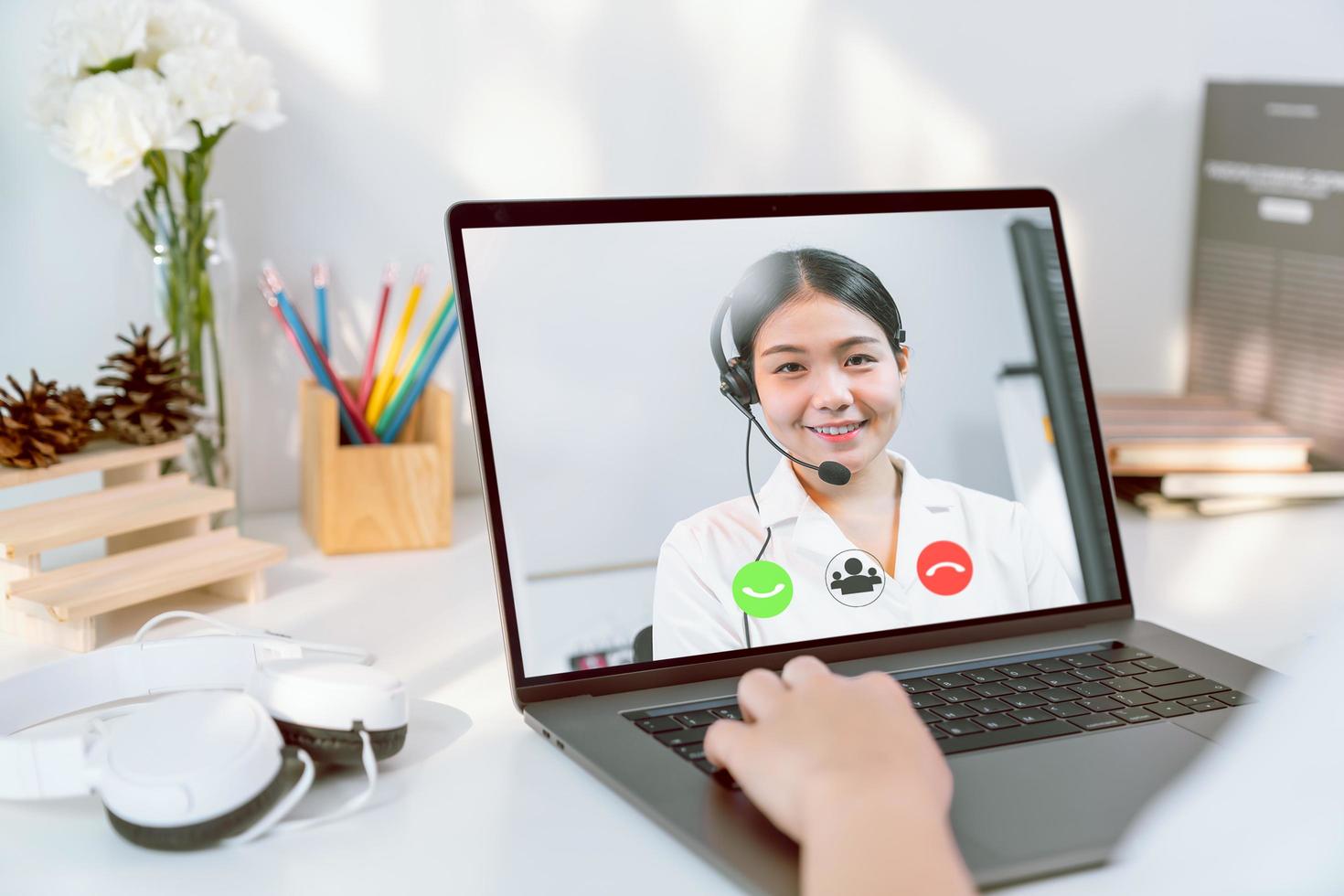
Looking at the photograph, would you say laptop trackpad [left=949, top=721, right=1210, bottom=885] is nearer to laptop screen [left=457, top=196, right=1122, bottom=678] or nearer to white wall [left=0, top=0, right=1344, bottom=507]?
laptop screen [left=457, top=196, right=1122, bottom=678]

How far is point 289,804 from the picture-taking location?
52cm

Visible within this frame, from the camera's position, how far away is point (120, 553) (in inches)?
33.3

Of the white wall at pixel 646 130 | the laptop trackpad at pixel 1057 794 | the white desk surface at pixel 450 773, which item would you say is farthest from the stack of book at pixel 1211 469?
the laptop trackpad at pixel 1057 794

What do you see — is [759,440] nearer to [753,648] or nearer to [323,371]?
[753,648]

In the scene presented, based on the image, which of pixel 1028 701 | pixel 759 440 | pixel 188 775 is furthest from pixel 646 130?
pixel 188 775

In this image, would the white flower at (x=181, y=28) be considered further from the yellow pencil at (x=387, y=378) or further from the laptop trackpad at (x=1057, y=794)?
the laptop trackpad at (x=1057, y=794)

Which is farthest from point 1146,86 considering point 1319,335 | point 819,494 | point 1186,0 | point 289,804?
point 289,804

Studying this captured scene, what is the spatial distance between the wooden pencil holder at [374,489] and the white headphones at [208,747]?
338 millimetres

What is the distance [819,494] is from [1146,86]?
86cm

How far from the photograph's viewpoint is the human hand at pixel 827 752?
0.46 metres

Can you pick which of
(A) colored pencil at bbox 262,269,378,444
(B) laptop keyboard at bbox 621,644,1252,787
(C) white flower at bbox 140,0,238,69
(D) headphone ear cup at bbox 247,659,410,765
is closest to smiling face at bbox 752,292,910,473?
(B) laptop keyboard at bbox 621,644,1252,787

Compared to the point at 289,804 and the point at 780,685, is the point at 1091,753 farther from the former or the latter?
the point at 289,804

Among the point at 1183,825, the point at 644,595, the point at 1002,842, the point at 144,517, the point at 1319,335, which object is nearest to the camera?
the point at 1183,825

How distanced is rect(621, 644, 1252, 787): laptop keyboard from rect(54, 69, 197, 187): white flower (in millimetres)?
551
